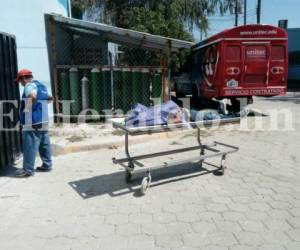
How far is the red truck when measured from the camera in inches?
423

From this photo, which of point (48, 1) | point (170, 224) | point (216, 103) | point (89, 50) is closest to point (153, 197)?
point (170, 224)

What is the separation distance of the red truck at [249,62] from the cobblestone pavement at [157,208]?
16.0 feet

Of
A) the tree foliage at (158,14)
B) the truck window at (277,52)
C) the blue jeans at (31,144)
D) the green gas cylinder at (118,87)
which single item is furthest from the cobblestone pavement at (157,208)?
the tree foliage at (158,14)

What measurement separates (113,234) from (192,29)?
20.6m

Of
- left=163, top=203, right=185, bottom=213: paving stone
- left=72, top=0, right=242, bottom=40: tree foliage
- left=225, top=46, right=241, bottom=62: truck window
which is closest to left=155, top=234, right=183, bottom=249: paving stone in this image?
left=163, top=203, right=185, bottom=213: paving stone

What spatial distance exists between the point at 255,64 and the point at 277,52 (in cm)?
85

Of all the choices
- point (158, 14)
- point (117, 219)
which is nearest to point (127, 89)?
point (117, 219)

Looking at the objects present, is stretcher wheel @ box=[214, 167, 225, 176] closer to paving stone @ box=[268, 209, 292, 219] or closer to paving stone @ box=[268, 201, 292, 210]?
paving stone @ box=[268, 201, 292, 210]

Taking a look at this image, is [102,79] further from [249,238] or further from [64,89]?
[249,238]

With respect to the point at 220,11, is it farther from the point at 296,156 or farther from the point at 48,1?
the point at 296,156

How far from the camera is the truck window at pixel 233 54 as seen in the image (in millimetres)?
10781

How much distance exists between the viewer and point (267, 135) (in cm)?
839

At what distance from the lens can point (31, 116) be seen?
5148mm

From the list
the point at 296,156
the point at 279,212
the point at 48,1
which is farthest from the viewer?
the point at 48,1
